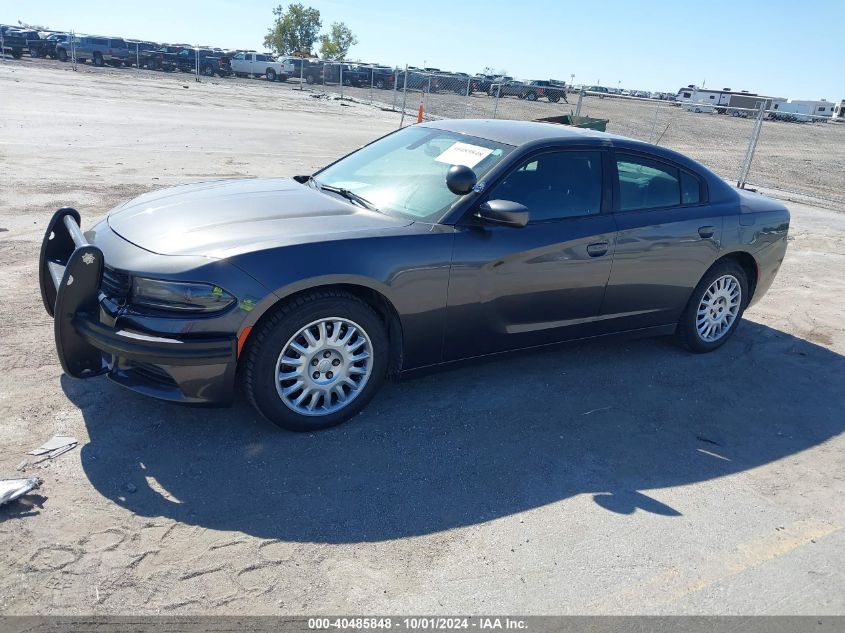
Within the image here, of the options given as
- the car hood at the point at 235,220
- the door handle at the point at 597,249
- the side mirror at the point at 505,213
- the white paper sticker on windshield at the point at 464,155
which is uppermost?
the white paper sticker on windshield at the point at 464,155

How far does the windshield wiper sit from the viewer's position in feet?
14.4

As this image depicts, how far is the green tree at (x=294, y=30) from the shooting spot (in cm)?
9350

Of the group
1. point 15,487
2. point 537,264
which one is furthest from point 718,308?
point 15,487

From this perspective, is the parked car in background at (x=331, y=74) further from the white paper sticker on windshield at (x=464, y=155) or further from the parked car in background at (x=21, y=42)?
the white paper sticker on windshield at (x=464, y=155)

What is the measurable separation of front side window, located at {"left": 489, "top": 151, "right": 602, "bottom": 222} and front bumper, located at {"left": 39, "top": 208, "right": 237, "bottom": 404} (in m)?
1.92

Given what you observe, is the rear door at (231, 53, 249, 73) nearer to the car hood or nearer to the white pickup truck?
the white pickup truck

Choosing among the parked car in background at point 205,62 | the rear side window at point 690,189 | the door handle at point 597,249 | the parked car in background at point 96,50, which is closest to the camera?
the door handle at point 597,249

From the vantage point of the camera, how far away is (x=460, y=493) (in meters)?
3.54

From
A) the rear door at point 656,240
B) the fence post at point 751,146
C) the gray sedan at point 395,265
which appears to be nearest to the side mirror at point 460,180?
the gray sedan at point 395,265

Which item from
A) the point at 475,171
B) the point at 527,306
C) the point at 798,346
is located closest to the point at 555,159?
the point at 475,171

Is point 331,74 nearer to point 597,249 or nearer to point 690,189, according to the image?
point 690,189

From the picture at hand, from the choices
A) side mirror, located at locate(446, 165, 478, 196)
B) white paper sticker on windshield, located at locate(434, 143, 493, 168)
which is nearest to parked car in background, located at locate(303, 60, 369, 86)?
white paper sticker on windshield, located at locate(434, 143, 493, 168)

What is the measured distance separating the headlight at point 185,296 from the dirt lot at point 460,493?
74cm

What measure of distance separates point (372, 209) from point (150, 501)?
6.82 feet
